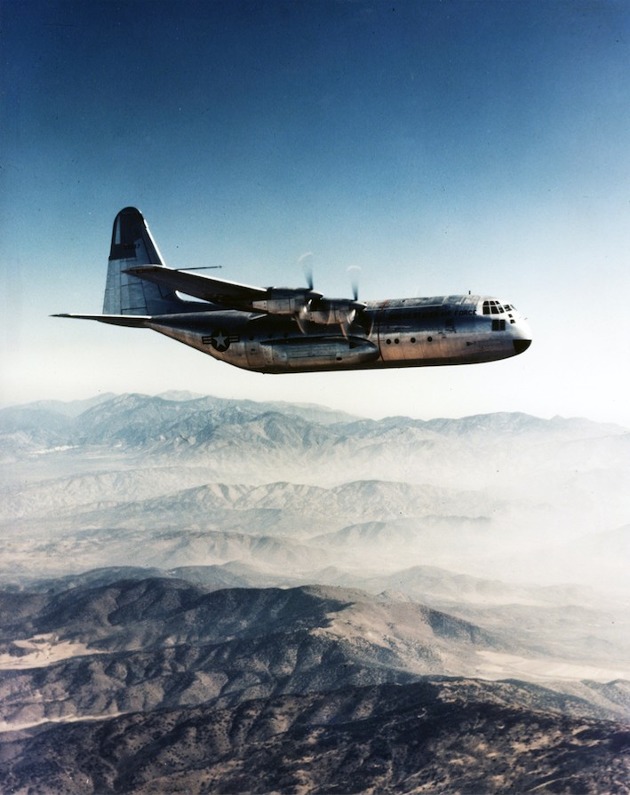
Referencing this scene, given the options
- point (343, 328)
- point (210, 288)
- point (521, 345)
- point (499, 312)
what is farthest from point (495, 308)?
point (210, 288)

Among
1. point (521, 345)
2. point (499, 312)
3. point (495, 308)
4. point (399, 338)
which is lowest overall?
point (521, 345)

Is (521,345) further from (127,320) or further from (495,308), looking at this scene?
(127,320)

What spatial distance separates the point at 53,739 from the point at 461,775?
109 m

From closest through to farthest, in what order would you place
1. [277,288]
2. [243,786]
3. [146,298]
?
[277,288]
[146,298]
[243,786]

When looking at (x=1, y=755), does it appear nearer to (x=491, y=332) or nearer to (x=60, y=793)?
(x=60, y=793)

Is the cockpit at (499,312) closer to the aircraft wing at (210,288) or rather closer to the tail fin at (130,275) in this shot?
the aircraft wing at (210,288)

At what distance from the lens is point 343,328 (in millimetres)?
46344

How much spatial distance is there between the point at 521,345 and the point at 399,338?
7.84 m

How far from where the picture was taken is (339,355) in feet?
155

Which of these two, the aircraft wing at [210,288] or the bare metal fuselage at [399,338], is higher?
the aircraft wing at [210,288]

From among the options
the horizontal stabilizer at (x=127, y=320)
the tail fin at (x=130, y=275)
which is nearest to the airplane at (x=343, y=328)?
the horizontal stabilizer at (x=127, y=320)

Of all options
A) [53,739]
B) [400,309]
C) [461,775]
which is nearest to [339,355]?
[400,309]

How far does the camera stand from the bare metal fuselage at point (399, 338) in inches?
1822

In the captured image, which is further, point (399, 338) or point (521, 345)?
point (399, 338)
